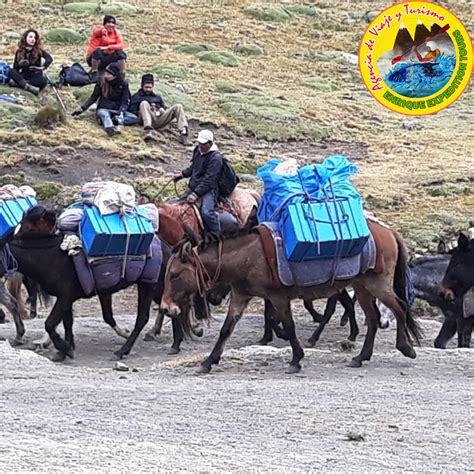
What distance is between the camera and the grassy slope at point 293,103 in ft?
72.6

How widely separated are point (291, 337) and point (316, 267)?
0.71 meters

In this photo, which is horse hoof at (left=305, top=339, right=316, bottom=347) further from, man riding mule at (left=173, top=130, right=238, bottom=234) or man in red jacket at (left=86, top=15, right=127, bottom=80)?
man in red jacket at (left=86, top=15, right=127, bottom=80)

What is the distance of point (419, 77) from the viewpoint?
30.5 metres

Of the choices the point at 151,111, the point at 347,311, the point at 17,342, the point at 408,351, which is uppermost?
the point at 151,111

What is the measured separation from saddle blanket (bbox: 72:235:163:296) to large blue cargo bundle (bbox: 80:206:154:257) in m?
0.10

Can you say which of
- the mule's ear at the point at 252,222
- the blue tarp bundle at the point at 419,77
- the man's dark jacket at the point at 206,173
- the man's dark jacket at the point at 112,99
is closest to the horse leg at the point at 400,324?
the mule's ear at the point at 252,222

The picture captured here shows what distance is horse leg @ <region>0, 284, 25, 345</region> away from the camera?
13211mm

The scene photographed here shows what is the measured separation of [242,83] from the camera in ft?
99.3

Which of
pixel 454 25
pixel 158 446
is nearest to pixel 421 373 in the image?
pixel 158 446

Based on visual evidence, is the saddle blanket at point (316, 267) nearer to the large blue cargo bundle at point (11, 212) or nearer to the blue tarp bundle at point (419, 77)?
the large blue cargo bundle at point (11, 212)

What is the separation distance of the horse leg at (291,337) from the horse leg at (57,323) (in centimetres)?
230

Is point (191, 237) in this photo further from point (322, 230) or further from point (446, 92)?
point (446, 92)

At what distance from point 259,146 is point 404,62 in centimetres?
718

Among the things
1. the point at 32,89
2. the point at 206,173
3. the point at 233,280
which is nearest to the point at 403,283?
the point at 233,280
